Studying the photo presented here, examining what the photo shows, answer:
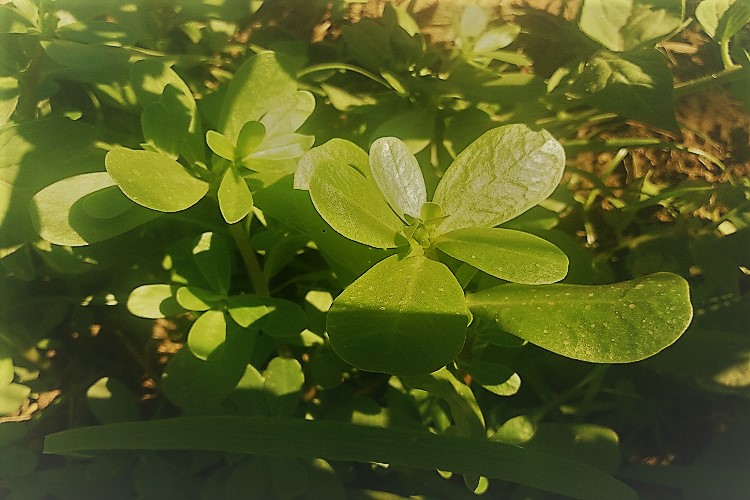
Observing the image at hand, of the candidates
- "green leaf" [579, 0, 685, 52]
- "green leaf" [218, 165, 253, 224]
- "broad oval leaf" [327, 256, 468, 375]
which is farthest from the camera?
"green leaf" [579, 0, 685, 52]

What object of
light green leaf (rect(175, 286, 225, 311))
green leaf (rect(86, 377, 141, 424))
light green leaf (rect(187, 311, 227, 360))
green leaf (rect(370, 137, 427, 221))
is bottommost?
green leaf (rect(86, 377, 141, 424))

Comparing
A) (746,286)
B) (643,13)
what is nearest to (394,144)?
(643,13)

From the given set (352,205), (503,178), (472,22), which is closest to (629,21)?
(472,22)

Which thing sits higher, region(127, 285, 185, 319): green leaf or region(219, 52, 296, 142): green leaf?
region(219, 52, 296, 142): green leaf

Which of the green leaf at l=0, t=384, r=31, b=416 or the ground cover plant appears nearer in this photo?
the ground cover plant

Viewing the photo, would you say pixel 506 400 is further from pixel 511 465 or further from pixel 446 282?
pixel 446 282

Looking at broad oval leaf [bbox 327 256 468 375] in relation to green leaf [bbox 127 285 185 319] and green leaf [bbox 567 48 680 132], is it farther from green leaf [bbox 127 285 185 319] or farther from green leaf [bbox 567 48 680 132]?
green leaf [bbox 567 48 680 132]

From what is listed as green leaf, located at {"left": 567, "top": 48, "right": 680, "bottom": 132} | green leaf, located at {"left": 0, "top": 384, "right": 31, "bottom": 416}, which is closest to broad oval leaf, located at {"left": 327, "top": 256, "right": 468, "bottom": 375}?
green leaf, located at {"left": 567, "top": 48, "right": 680, "bottom": 132}
